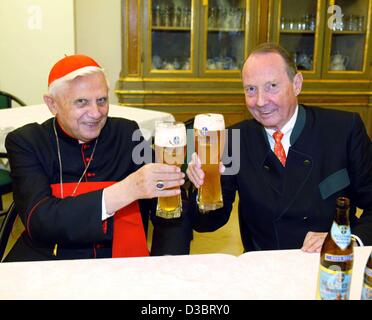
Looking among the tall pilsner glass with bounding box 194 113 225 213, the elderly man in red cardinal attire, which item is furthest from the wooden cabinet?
the tall pilsner glass with bounding box 194 113 225 213

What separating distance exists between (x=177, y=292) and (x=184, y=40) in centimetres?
366

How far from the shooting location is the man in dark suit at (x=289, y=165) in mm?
1619

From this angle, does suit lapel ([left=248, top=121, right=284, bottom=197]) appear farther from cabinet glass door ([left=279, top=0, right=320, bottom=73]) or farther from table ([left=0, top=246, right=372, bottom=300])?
cabinet glass door ([left=279, top=0, right=320, bottom=73])

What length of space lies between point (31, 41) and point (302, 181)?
10.4ft

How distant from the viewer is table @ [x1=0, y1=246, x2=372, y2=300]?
3.43 ft

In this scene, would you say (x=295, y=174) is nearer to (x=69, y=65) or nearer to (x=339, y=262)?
(x=339, y=262)

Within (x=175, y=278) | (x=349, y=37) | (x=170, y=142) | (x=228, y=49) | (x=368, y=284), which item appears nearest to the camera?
(x=368, y=284)

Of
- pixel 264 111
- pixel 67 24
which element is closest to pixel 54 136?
pixel 264 111

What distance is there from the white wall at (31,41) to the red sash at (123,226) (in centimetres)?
272

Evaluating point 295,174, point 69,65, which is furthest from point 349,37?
point 69,65

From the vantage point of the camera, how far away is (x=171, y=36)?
4.39 metres

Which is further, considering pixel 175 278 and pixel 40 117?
pixel 40 117

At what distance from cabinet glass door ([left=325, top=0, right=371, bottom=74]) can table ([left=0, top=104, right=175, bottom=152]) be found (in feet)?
7.06

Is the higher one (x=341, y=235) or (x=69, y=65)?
(x=69, y=65)
